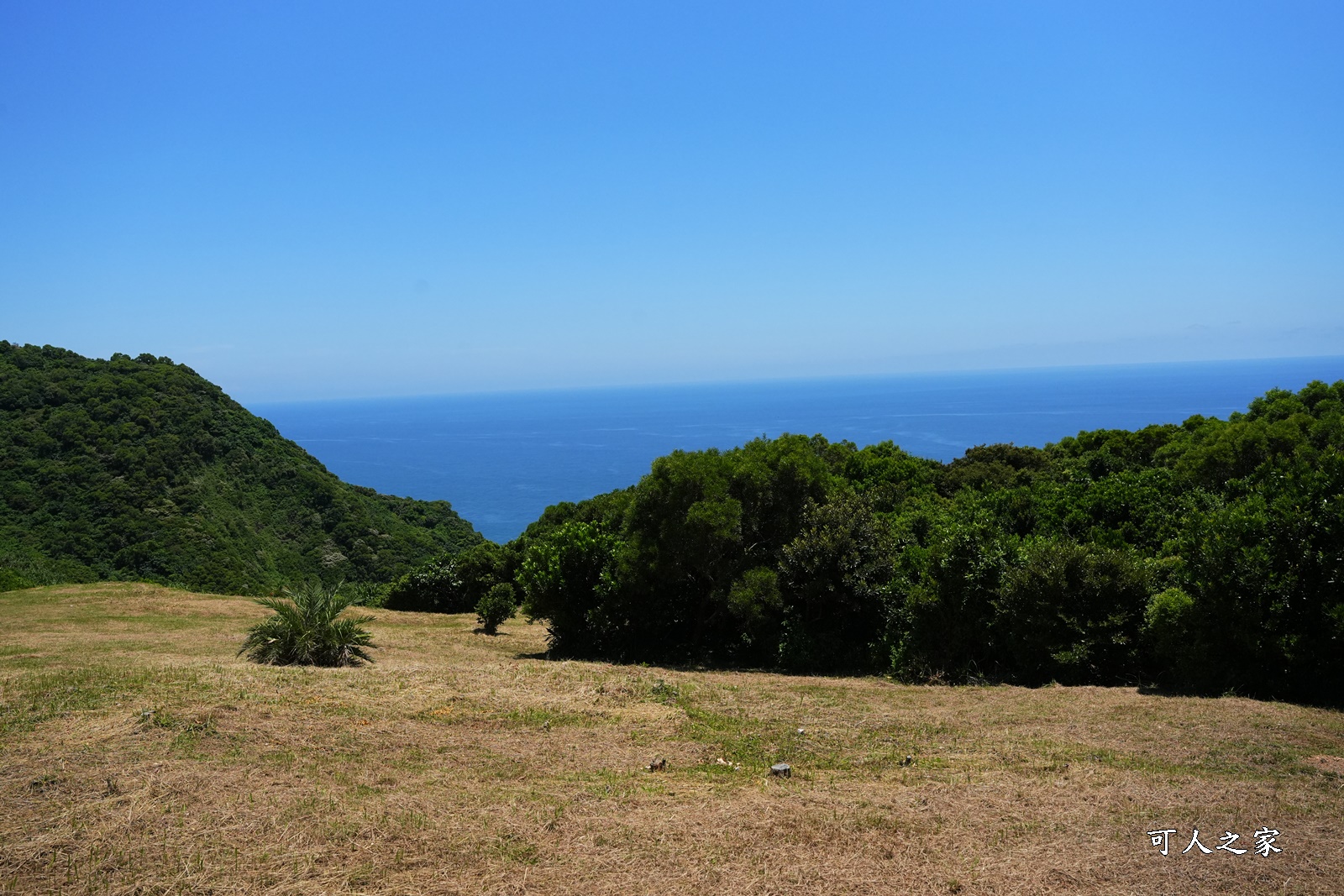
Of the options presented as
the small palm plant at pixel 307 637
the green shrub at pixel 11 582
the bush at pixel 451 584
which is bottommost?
the bush at pixel 451 584

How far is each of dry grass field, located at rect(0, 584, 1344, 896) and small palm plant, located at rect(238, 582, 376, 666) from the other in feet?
6.66

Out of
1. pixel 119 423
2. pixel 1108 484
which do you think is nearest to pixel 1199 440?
pixel 1108 484

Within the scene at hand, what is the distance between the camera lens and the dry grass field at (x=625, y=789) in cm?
582

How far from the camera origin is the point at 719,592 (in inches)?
687

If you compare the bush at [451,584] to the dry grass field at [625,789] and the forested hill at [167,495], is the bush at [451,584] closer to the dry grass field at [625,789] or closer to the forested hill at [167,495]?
the forested hill at [167,495]

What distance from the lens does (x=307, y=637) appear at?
13867mm

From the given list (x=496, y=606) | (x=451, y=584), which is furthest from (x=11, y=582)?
(x=496, y=606)

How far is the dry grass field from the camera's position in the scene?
5.82 m

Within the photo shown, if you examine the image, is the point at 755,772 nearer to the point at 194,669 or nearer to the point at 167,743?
the point at 167,743

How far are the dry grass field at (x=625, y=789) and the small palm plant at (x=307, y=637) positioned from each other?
203cm

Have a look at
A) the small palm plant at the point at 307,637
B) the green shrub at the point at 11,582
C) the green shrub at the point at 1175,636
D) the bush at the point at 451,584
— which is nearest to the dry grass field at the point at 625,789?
the green shrub at the point at 1175,636

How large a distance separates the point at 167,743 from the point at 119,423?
52.8m

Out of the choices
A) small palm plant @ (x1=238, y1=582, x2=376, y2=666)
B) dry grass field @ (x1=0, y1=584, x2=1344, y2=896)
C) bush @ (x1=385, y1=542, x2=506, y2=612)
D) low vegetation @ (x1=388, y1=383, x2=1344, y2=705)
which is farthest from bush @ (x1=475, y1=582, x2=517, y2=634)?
dry grass field @ (x1=0, y1=584, x2=1344, y2=896)

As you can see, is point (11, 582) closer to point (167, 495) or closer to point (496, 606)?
point (496, 606)
